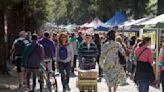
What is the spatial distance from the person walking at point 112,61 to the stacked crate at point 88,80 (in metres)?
0.46

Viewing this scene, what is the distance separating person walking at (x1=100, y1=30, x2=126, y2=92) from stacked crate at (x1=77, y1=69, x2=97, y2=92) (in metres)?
0.46

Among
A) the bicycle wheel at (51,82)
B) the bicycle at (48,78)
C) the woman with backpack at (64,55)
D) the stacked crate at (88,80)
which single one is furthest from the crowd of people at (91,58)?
the stacked crate at (88,80)

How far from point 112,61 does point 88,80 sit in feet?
2.61

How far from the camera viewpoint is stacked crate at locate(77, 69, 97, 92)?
12.8 m

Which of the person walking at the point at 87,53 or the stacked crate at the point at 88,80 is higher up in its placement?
the person walking at the point at 87,53

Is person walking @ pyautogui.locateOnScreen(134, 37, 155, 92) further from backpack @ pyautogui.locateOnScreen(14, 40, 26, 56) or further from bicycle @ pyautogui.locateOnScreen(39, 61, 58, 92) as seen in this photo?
backpack @ pyautogui.locateOnScreen(14, 40, 26, 56)

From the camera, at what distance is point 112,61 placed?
13.0 m

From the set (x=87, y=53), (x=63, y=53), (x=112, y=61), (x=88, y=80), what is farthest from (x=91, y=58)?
(x=63, y=53)

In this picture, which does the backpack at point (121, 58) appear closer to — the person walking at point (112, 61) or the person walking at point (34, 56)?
the person walking at point (112, 61)

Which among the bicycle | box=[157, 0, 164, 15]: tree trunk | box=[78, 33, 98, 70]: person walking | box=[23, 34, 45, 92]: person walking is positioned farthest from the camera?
box=[157, 0, 164, 15]: tree trunk

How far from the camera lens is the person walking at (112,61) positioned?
42.2 feet

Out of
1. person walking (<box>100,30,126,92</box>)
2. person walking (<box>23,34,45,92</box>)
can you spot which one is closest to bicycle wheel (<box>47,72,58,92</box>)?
person walking (<box>23,34,45,92</box>)

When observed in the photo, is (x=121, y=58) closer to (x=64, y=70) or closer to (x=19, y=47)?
(x=64, y=70)

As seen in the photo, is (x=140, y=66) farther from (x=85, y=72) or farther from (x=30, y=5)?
(x=30, y=5)
